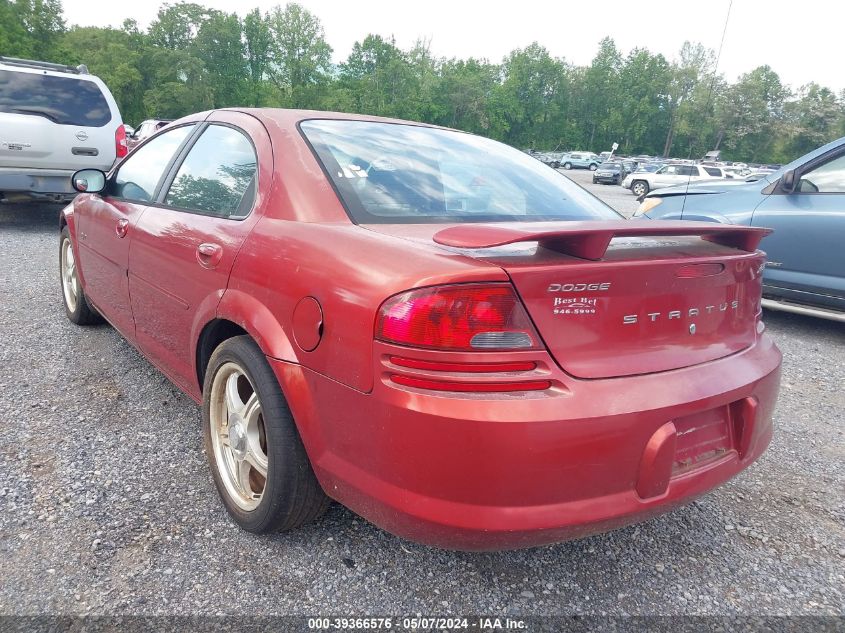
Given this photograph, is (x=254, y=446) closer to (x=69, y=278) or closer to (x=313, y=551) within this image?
(x=313, y=551)

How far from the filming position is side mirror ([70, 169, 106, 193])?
11.1ft

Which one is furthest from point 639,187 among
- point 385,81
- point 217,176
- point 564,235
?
point 385,81

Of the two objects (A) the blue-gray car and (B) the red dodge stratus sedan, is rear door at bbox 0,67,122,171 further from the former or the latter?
(A) the blue-gray car

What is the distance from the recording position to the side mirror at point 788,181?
5.04 metres

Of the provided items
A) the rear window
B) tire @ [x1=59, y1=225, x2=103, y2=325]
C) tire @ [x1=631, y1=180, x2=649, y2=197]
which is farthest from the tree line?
tire @ [x1=59, y1=225, x2=103, y2=325]

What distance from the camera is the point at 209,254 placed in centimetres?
224

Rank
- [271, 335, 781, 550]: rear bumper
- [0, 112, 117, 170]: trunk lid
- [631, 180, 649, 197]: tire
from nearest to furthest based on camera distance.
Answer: [271, 335, 781, 550]: rear bumper < [0, 112, 117, 170]: trunk lid < [631, 180, 649, 197]: tire

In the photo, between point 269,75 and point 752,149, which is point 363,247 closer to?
point 752,149

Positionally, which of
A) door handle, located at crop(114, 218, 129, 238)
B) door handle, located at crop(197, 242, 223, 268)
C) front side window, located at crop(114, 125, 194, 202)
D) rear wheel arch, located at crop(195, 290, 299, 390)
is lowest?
rear wheel arch, located at crop(195, 290, 299, 390)

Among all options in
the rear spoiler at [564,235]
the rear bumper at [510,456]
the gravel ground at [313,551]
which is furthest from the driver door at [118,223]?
the rear spoiler at [564,235]

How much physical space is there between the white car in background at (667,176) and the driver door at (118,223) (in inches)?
910

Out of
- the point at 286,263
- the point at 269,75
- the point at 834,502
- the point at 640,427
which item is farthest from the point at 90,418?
the point at 269,75

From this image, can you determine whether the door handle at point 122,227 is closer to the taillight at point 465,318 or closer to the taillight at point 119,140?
the taillight at point 465,318

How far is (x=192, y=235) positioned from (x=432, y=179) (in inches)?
38.9
